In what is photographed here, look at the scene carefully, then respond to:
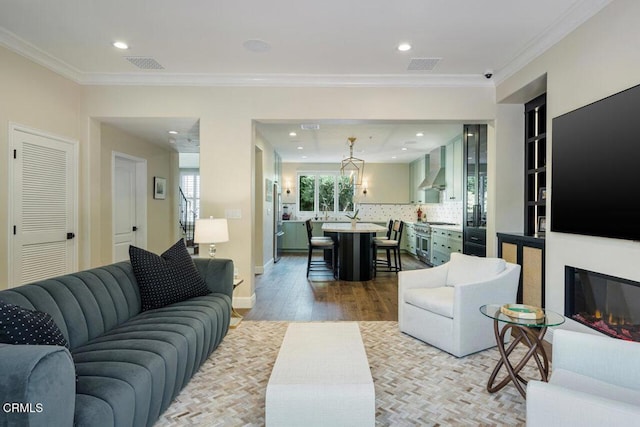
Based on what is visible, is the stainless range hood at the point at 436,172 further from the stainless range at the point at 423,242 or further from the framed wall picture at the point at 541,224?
the framed wall picture at the point at 541,224

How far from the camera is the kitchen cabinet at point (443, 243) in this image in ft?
19.6

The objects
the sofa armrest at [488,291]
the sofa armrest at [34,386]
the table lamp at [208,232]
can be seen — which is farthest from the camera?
the table lamp at [208,232]

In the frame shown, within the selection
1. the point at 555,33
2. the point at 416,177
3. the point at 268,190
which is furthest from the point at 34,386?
the point at 416,177

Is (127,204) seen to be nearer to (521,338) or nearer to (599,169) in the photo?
(521,338)

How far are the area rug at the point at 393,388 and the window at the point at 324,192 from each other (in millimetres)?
7448

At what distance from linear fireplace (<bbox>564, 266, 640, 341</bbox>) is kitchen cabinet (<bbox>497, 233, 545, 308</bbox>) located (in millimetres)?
416

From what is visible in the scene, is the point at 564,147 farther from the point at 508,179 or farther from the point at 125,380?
the point at 125,380

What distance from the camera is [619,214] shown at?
2.46 m

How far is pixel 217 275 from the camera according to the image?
129 inches

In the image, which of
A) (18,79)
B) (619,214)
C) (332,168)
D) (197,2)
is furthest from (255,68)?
(332,168)

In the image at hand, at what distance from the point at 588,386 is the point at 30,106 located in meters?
5.08

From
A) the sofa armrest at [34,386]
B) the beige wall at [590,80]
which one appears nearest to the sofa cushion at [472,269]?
the beige wall at [590,80]

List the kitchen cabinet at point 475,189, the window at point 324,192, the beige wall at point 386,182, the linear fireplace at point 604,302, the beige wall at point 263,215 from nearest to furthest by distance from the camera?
the linear fireplace at point 604,302
the kitchen cabinet at point 475,189
the beige wall at point 263,215
the beige wall at point 386,182
the window at point 324,192

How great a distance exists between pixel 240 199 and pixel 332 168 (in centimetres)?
650
